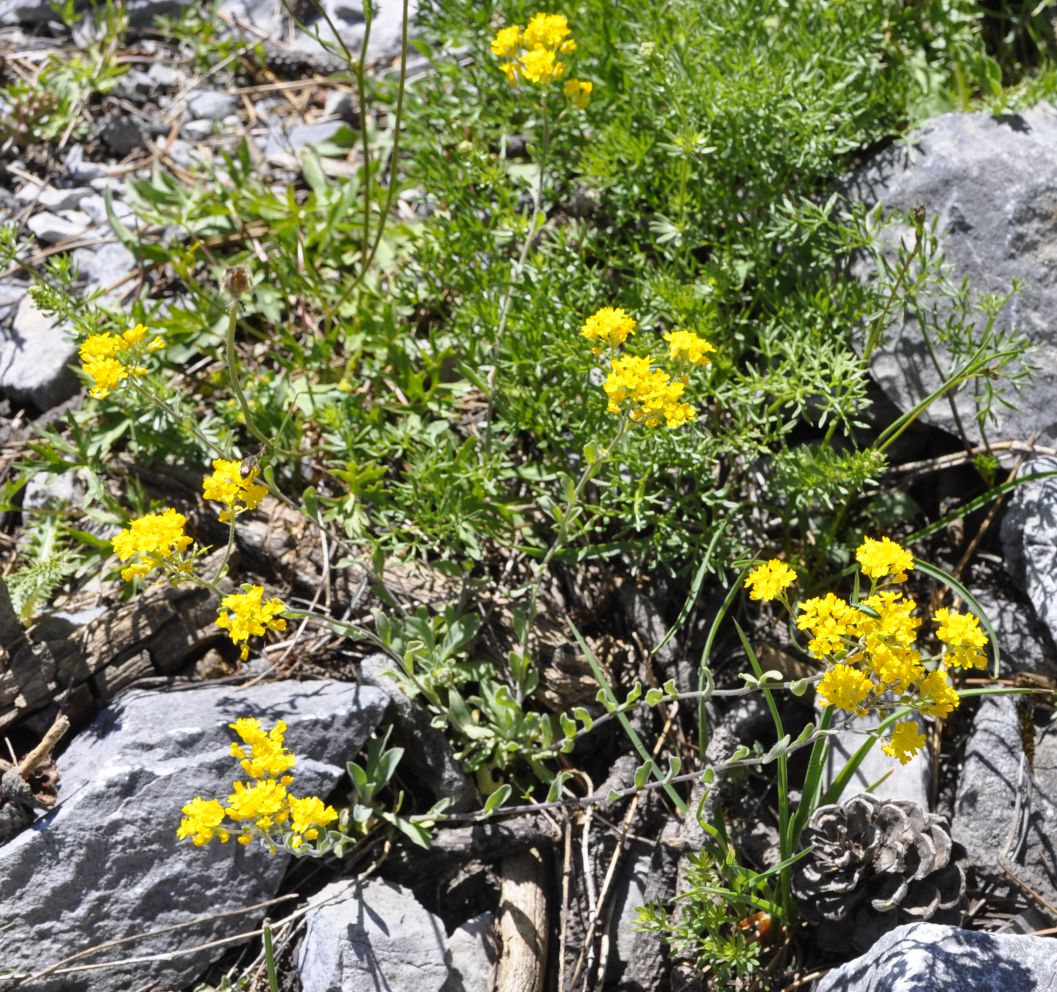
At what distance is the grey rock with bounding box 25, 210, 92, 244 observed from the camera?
4781 millimetres

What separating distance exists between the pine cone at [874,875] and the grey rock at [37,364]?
3.31 meters

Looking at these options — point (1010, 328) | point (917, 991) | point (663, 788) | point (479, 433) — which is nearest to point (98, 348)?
point (479, 433)

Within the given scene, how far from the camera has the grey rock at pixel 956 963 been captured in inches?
106

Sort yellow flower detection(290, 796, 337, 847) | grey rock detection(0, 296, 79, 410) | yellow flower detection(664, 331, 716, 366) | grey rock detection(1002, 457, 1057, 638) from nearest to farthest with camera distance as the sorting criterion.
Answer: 1. yellow flower detection(290, 796, 337, 847)
2. yellow flower detection(664, 331, 716, 366)
3. grey rock detection(1002, 457, 1057, 638)
4. grey rock detection(0, 296, 79, 410)

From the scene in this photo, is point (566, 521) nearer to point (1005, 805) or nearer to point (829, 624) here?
point (829, 624)

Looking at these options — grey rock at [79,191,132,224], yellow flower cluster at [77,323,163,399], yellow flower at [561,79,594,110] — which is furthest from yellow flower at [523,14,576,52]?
grey rock at [79,191,132,224]

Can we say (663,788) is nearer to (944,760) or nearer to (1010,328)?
(944,760)

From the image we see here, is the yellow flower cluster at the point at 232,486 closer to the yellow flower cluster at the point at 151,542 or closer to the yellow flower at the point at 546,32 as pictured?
the yellow flower cluster at the point at 151,542

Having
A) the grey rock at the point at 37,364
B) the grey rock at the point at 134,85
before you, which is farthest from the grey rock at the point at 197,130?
the grey rock at the point at 37,364

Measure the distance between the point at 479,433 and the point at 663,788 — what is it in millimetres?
1502

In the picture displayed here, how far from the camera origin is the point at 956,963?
2.72 metres

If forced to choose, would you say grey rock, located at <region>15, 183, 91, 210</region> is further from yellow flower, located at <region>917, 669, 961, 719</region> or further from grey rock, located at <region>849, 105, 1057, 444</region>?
yellow flower, located at <region>917, 669, 961, 719</region>

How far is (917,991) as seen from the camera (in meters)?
2.67

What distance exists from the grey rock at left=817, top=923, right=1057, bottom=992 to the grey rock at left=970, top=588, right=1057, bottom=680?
103 centimetres
